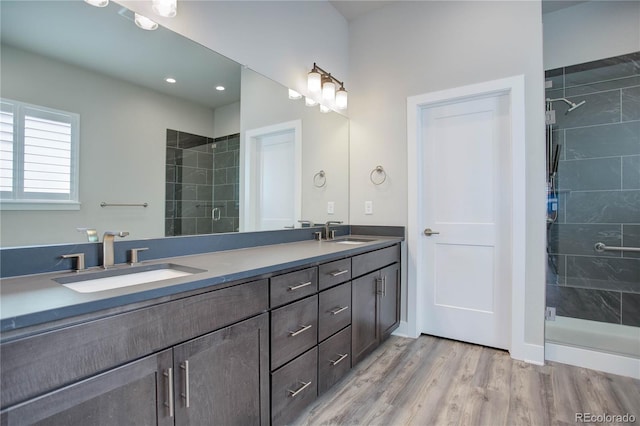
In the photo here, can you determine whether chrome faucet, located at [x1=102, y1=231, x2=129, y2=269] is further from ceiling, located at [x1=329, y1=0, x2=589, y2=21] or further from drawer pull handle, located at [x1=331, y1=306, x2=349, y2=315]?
ceiling, located at [x1=329, y1=0, x2=589, y2=21]

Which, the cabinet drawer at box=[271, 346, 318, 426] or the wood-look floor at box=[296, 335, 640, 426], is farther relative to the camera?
the wood-look floor at box=[296, 335, 640, 426]

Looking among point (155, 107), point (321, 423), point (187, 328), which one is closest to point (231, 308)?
point (187, 328)

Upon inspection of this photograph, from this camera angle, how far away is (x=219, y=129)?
1860 mm

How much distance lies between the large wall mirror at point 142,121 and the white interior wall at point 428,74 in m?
0.97

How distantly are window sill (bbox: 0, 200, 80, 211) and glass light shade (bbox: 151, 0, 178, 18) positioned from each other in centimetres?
98

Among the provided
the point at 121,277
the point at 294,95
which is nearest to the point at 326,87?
the point at 294,95

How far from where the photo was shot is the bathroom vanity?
2.46 feet

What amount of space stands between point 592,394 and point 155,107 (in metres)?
2.88

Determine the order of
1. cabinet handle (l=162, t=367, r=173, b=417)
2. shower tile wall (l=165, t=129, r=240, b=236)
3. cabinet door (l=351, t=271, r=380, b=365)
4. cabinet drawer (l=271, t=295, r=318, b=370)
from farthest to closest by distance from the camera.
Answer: cabinet door (l=351, t=271, r=380, b=365)
shower tile wall (l=165, t=129, r=240, b=236)
cabinet drawer (l=271, t=295, r=318, b=370)
cabinet handle (l=162, t=367, r=173, b=417)

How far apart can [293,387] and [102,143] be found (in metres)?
1.39

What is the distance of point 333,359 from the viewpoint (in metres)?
1.78

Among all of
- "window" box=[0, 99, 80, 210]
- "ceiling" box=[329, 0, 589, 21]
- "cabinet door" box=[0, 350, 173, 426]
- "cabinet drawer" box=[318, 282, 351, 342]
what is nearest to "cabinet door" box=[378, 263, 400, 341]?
"cabinet drawer" box=[318, 282, 351, 342]

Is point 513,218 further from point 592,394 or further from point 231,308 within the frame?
point 231,308

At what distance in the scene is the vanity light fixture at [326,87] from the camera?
8.43 ft
